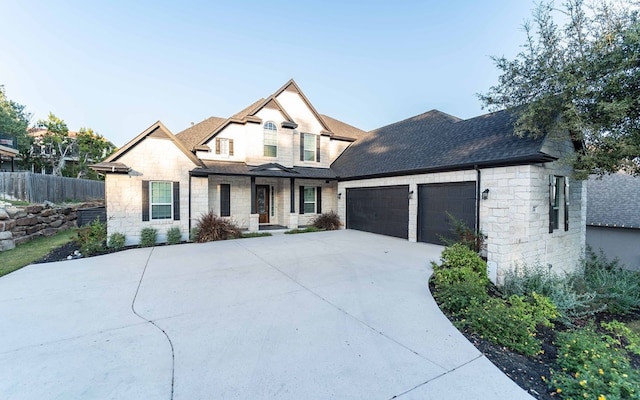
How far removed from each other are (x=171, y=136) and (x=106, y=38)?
5115 mm

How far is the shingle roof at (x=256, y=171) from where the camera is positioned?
1170 centimetres

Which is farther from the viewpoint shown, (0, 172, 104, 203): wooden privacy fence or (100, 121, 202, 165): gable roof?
(0, 172, 104, 203): wooden privacy fence

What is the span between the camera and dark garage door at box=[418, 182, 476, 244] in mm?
8784

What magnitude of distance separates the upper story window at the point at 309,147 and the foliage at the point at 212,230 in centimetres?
617

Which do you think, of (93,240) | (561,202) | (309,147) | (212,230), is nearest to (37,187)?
(93,240)

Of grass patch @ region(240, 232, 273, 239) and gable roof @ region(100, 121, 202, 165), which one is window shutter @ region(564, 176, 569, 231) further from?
gable roof @ region(100, 121, 202, 165)

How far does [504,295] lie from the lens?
18.1ft

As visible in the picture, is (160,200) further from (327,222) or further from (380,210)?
(380,210)

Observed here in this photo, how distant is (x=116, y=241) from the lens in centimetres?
962

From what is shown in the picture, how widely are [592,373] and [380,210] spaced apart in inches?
390

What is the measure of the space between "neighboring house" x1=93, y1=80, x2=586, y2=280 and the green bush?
0.37m

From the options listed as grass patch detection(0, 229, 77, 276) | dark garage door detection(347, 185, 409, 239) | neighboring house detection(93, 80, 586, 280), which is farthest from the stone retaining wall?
dark garage door detection(347, 185, 409, 239)

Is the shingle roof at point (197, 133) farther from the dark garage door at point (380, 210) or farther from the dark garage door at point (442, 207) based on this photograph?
the dark garage door at point (442, 207)

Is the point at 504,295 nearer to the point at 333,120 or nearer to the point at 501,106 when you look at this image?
the point at 501,106
